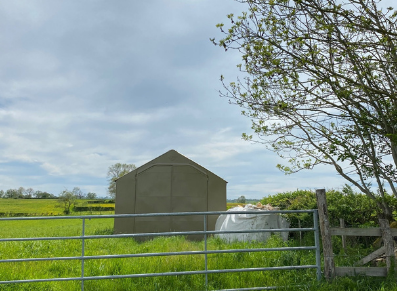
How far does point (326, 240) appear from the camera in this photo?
4922mm

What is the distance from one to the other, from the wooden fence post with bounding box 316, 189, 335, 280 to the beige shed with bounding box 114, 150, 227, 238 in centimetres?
678

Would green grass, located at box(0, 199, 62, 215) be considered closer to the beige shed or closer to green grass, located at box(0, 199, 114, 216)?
green grass, located at box(0, 199, 114, 216)

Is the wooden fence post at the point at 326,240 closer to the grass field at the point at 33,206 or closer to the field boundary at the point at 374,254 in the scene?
the field boundary at the point at 374,254

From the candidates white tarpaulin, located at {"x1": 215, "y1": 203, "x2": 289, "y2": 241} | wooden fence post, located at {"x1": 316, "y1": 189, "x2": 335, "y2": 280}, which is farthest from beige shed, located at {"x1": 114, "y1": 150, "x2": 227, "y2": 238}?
wooden fence post, located at {"x1": 316, "y1": 189, "x2": 335, "y2": 280}

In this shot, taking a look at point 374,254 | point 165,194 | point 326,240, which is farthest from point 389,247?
point 165,194

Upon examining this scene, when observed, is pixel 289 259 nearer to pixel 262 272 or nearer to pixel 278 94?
pixel 262 272

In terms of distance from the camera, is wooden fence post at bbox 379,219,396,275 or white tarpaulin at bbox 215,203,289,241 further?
white tarpaulin at bbox 215,203,289,241

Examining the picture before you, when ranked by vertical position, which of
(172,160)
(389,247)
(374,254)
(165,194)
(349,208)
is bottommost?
(374,254)

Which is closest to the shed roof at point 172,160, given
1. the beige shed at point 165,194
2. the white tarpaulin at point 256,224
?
the beige shed at point 165,194

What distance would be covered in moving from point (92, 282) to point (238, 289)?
2.11 m

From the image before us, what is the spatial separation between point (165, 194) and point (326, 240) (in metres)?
7.23

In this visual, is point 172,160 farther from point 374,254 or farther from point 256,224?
point 374,254

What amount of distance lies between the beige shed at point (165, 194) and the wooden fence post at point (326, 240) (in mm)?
6777

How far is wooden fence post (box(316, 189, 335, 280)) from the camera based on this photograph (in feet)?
15.7
